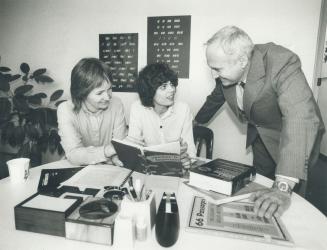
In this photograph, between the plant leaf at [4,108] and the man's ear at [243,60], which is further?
the plant leaf at [4,108]

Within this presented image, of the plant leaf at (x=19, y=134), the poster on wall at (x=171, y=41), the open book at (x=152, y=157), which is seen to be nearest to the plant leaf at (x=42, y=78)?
the plant leaf at (x=19, y=134)

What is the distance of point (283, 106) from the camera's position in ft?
4.42

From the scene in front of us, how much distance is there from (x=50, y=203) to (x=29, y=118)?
2.27 meters

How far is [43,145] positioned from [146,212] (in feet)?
7.91

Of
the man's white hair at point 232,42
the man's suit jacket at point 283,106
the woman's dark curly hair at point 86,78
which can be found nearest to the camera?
the man's suit jacket at point 283,106

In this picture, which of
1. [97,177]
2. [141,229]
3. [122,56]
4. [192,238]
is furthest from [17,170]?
[122,56]

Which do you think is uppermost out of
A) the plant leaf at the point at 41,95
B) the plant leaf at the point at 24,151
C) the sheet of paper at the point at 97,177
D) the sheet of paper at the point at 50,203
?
the plant leaf at the point at 41,95

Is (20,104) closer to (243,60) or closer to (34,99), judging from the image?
(34,99)

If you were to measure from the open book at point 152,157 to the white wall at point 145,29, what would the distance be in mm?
1361

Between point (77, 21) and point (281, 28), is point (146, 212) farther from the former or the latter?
point (77, 21)

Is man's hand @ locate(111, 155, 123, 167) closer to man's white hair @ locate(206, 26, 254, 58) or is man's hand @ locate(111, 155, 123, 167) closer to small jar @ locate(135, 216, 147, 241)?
small jar @ locate(135, 216, 147, 241)

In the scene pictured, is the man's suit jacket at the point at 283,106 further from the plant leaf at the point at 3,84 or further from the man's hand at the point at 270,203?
the plant leaf at the point at 3,84

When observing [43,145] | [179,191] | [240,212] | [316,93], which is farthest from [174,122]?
[43,145]

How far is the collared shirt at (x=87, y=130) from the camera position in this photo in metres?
1.59
